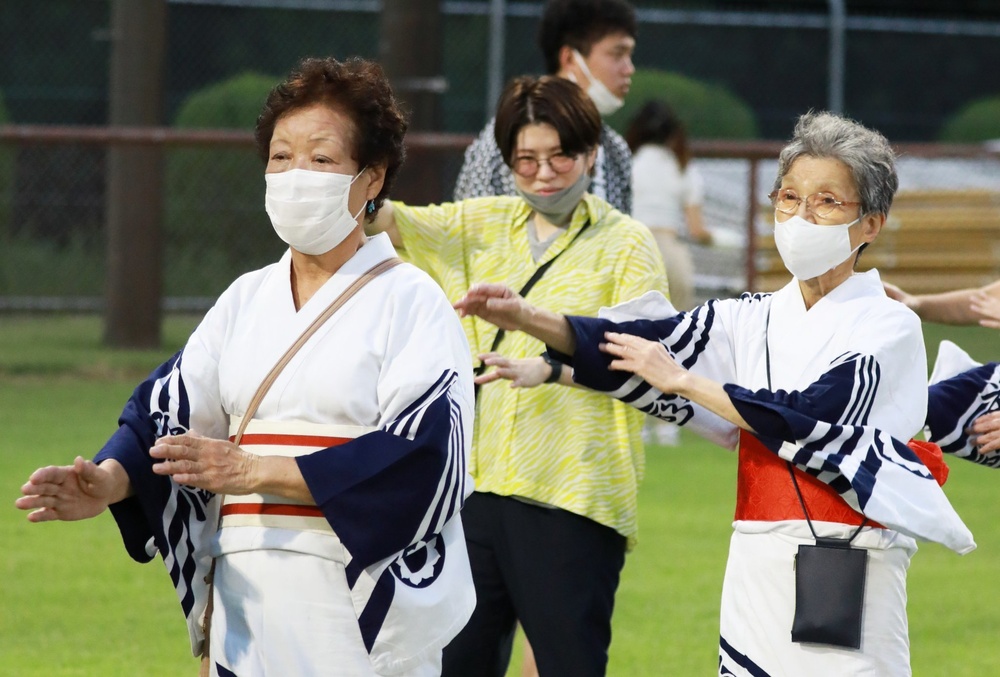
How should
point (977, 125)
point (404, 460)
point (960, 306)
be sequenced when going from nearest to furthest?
point (404, 460)
point (960, 306)
point (977, 125)

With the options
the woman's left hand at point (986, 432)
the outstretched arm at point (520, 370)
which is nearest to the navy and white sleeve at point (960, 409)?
the woman's left hand at point (986, 432)

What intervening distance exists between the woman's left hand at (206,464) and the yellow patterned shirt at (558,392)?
4.64 ft

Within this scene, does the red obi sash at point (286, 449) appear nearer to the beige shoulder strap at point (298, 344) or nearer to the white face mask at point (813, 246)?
the beige shoulder strap at point (298, 344)

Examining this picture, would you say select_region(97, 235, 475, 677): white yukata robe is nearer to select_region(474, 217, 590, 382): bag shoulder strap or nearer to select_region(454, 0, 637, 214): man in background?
select_region(474, 217, 590, 382): bag shoulder strap

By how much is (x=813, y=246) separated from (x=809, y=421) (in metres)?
0.43

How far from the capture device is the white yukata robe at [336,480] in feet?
9.75

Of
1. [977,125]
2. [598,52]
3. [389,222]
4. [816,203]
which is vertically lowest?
[389,222]

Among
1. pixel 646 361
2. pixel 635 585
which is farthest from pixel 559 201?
pixel 635 585

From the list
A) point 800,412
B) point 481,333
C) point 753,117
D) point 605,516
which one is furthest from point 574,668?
point 753,117

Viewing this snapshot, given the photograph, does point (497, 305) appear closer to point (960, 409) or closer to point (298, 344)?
point (298, 344)

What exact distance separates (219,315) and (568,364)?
88cm

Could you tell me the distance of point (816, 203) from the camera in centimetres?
350

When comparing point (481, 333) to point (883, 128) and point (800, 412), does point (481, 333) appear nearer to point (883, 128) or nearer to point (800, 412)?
point (800, 412)

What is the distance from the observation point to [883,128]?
1962 cm
